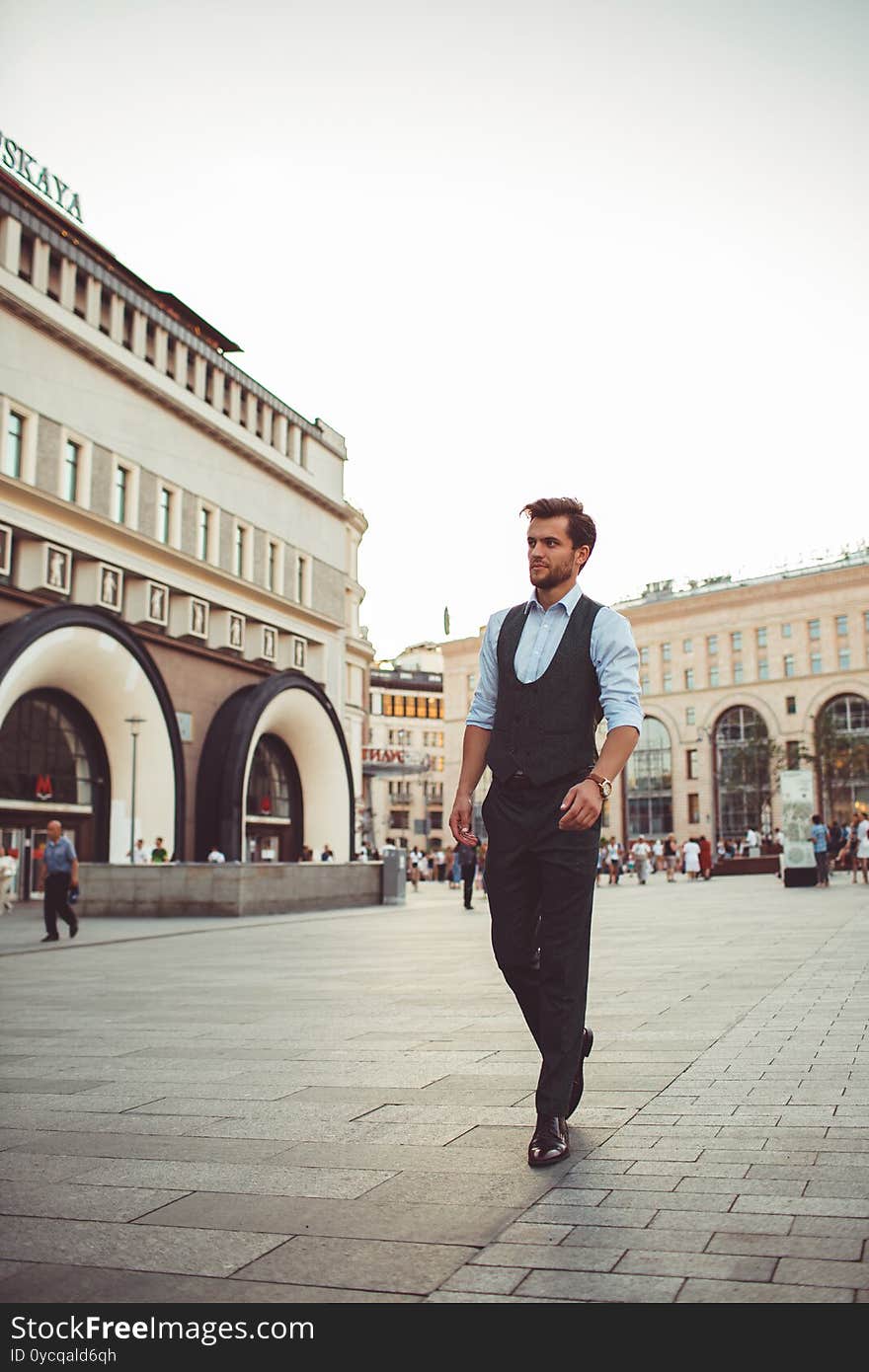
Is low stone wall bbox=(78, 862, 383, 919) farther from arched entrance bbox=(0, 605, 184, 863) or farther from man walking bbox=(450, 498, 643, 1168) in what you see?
man walking bbox=(450, 498, 643, 1168)

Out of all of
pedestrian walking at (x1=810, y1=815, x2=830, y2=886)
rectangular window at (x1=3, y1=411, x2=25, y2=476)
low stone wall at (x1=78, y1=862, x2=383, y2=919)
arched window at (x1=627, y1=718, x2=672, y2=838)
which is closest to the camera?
low stone wall at (x1=78, y1=862, x2=383, y2=919)

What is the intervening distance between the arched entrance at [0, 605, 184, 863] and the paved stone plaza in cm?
2545

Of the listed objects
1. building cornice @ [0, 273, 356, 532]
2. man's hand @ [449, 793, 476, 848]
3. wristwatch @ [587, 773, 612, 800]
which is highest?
building cornice @ [0, 273, 356, 532]

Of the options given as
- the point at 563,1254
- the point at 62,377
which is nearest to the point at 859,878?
the point at 62,377

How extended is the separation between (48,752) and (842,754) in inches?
1897

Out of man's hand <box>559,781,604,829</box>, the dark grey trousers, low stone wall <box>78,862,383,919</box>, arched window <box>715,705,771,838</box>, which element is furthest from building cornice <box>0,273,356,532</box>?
arched window <box>715,705,771,838</box>

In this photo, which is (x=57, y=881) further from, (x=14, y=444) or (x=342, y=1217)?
(x=14, y=444)

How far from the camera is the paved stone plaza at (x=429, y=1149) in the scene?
2.91m

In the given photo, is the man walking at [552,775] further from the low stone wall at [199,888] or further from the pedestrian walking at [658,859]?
the pedestrian walking at [658,859]

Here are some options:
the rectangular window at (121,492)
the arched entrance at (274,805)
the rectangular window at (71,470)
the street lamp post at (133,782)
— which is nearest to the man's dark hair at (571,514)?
the street lamp post at (133,782)

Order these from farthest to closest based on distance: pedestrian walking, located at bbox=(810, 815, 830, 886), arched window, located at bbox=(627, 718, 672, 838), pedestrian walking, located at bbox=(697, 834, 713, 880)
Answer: arched window, located at bbox=(627, 718, 672, 838) < pedestrian walking, located at bbox=(697, 834, 713, 880) < pedestrian walking, located at bbox=(810, 815, 830, 886)

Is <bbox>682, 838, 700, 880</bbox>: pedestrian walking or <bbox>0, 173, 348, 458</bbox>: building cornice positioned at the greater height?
<bbox>0, 173, 348, 458</bbox>: building cornice

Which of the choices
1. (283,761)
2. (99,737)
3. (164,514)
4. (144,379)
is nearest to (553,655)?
(99,737)

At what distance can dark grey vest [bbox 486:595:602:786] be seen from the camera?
14.1 ft
